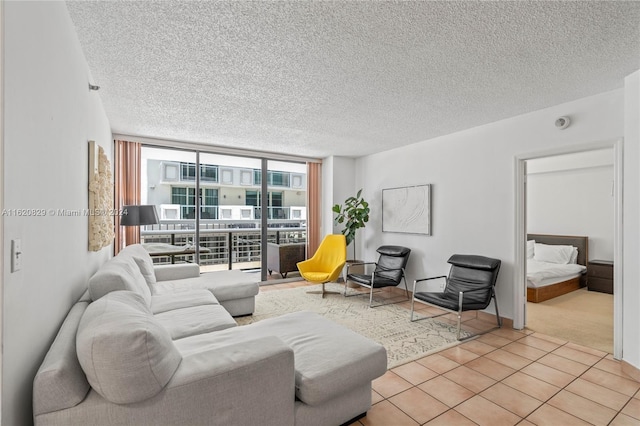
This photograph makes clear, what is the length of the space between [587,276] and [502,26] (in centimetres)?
523

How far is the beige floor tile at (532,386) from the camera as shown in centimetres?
219

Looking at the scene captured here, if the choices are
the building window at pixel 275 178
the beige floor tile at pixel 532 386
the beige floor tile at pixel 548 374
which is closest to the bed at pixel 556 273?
the beige floor tile at pixel 548 374

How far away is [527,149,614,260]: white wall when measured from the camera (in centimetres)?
521

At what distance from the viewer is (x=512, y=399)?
6.98 feet

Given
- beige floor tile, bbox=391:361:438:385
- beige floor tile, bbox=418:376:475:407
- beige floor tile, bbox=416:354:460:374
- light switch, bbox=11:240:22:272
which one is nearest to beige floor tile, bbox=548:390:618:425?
beige floor tile, bbox=418:376:475:407

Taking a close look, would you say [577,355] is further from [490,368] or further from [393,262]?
[393,262]

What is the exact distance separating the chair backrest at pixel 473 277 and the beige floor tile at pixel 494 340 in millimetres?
318

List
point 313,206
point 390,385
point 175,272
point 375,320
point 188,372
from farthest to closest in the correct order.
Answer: point 313,206, point 175,272, point 375,320, point 390,385, point 188,372

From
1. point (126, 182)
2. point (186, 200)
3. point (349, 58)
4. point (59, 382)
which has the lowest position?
point (59, 382)

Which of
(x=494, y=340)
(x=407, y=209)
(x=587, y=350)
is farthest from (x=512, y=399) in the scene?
(x=407, y=209)

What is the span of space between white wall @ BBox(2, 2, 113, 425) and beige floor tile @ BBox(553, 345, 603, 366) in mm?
3853

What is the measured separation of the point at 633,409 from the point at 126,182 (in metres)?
5.76

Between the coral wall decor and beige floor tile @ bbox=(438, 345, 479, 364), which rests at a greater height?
the coral wall decor

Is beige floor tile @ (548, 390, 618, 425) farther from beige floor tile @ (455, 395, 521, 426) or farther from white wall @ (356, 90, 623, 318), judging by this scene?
white wall @ (356, 90, 623, 318)
